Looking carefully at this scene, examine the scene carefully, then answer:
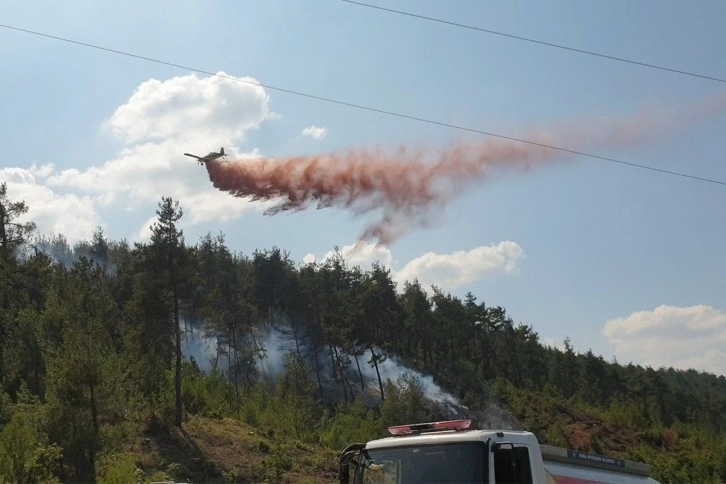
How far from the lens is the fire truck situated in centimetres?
860

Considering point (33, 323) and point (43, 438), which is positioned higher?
point (33, 323)

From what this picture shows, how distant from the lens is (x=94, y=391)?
3472cm

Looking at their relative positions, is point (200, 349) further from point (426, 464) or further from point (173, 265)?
point (426, 464)

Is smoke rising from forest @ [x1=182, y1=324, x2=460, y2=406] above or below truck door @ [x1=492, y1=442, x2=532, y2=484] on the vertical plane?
above

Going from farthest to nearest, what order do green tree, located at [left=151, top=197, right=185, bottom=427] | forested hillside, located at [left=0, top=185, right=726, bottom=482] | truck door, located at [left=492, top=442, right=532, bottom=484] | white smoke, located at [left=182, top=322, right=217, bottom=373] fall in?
white smoke, located at [left=182, top=322, right=217, bottom=373], green tree, located at [left=151, top=197, right=185, bottom=427], forested hillside, located at [left=0, top=185, right=726, bottom=482], truck door, located at [left=492, top=442, right=532, bottom=484]

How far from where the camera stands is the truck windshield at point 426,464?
861cm

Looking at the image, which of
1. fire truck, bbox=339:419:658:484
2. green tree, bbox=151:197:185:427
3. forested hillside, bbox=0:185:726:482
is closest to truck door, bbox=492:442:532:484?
fire truck, bbox=339:419:658:484

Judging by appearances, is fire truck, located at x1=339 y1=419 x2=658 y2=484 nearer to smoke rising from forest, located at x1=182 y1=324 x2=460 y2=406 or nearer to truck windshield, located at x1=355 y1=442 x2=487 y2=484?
truck windshield, located at x1=355 y1=442 x2=487 y2=484

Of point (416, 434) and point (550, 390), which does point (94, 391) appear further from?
point (550, 390)

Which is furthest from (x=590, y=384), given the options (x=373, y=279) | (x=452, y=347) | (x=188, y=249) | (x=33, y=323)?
(x=33, y=323)

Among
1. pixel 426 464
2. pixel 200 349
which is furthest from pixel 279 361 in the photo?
pixel 426 464

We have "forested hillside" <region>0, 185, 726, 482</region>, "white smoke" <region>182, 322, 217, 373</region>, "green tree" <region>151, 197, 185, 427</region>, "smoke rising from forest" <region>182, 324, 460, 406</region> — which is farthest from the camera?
"white smoke" <region>182, 322, 217, 373</region>

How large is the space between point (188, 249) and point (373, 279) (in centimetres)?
4575

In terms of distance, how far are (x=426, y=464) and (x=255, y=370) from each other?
85016mm
